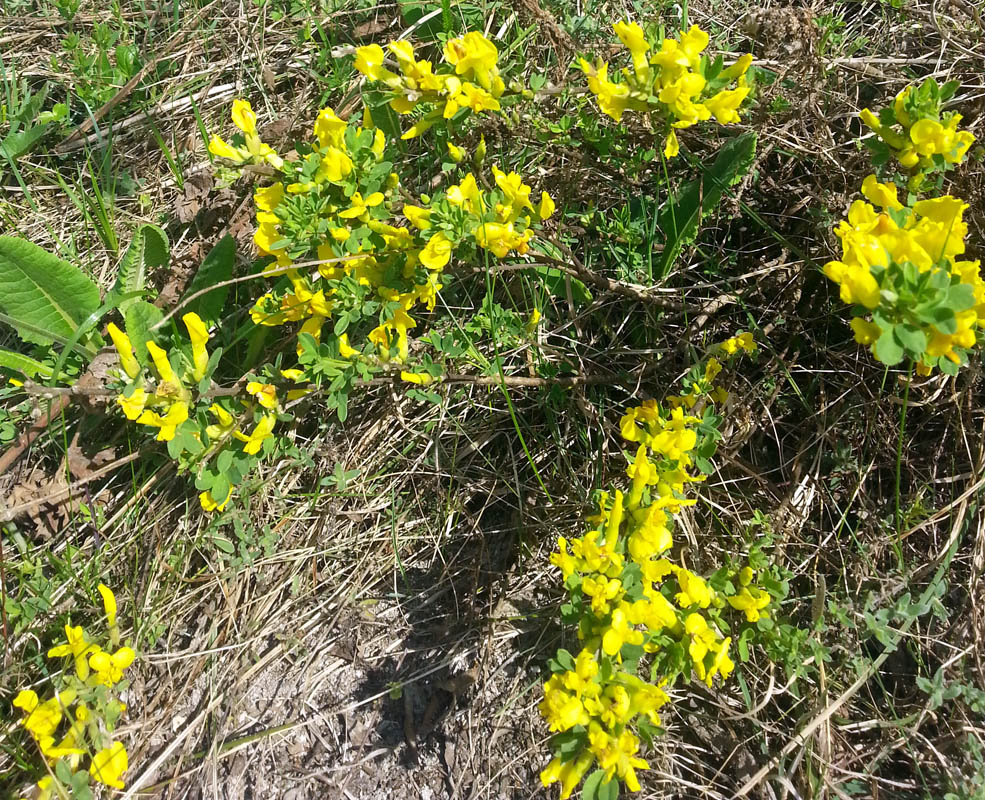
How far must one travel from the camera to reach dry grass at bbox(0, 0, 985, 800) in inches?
Result: 79.0

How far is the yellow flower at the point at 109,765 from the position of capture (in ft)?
6.38

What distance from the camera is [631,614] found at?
1576 mm

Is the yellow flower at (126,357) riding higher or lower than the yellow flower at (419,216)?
lower

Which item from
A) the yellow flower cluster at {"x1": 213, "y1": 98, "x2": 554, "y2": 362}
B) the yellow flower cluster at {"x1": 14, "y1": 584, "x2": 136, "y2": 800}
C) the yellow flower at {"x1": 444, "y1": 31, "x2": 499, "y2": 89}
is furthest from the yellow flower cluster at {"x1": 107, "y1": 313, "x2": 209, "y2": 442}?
the yellow flower at {"x1": 444, "y1": 31, "x2": 499, "y2": 89}

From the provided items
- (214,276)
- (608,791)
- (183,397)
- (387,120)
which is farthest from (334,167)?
(608,791)

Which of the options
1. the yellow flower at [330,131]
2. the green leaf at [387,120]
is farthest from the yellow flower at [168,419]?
the green leaf at [387,120]

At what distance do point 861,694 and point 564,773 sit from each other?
3.22 feet

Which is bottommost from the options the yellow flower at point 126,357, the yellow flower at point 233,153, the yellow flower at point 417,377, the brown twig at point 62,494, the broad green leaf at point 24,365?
the brown twig at point 62,494

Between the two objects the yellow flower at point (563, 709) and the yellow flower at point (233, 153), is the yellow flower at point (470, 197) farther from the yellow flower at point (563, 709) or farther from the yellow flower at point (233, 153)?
Answer: the yellow flower at point (563, 709)

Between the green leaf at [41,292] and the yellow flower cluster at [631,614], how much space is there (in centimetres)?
A: 203

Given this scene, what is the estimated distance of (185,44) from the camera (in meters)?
3.11

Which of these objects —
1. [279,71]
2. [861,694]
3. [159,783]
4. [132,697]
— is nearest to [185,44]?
[279,71]

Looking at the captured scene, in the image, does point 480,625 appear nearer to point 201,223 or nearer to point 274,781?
point 274,781

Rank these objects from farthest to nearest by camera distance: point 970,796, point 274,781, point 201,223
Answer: point 201,223
point 274,781
point 970,796
